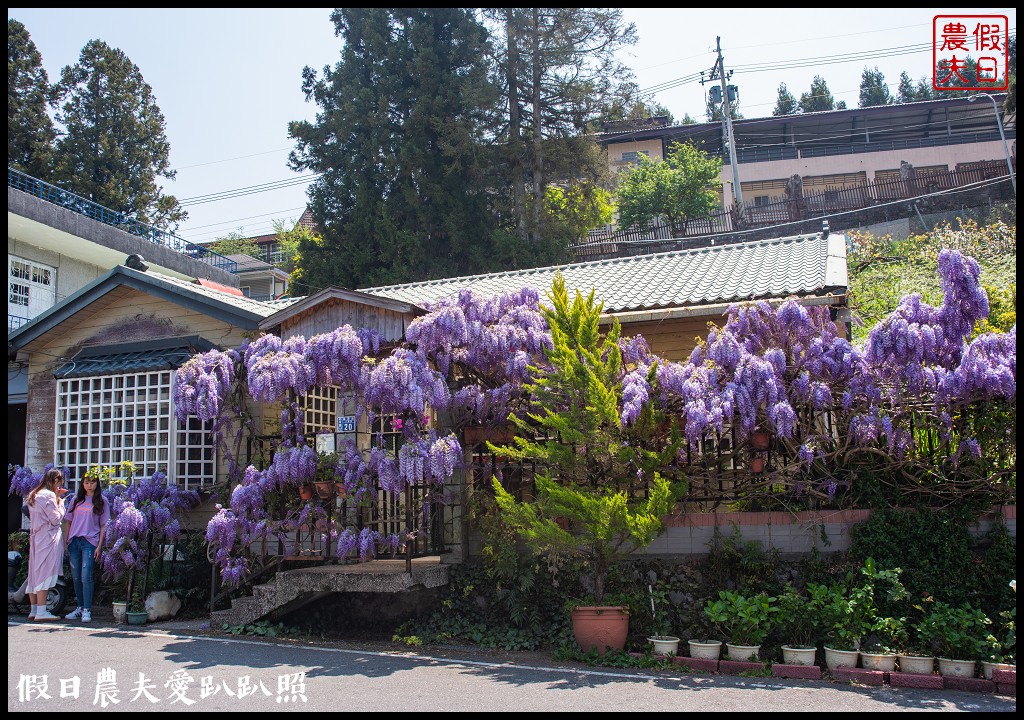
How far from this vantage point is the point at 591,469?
833cm

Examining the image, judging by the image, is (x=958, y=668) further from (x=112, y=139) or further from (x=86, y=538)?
(x=112, y=139)

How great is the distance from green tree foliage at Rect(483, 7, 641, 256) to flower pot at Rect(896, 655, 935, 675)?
67.1 feet

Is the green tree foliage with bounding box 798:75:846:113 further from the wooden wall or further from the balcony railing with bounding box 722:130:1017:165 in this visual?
the wooden wall

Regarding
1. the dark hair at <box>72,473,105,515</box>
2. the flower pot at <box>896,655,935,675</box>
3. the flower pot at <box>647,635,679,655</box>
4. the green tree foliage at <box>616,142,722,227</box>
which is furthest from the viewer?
the green tree foliage at <box>616,142,722,227</box>

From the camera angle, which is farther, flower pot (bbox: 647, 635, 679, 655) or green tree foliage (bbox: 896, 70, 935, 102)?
green tree foliage (bbox: 896, 70, 935, 102)

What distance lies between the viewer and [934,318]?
310 inches

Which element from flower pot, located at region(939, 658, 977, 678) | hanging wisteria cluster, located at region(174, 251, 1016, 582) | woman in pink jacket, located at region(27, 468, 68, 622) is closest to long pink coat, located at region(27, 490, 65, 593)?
woman in pink jacket, located at region(27, 468, 68, 622)

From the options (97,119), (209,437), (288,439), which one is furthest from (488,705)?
(97,119)

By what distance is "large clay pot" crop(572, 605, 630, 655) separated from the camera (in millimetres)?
7777

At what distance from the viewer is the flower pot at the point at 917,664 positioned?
6.68m

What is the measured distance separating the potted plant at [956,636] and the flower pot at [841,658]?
23.8 inches

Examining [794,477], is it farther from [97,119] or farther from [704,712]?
[97,119]

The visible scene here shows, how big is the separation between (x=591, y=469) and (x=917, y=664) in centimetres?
325

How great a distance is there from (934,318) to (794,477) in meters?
2.03
